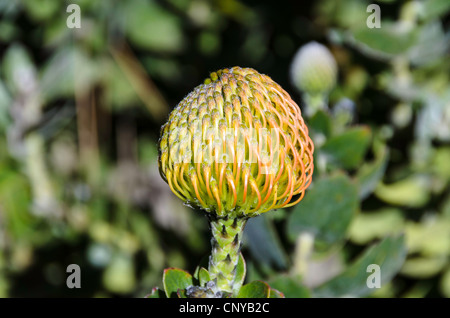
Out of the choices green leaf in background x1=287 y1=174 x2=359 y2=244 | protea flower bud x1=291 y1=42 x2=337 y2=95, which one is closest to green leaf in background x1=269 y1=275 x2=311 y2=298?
green leaf in background x1=287 y1=174 x2=359 y2=244

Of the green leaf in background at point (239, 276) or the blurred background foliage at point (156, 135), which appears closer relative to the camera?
the green leaf in background at point (239, 276)

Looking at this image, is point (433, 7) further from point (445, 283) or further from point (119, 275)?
point (119, 275)

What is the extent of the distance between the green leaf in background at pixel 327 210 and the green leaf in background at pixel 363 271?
4.4 inches

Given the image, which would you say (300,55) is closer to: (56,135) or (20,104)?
(20,104)

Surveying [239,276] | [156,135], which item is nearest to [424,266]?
[239,276]

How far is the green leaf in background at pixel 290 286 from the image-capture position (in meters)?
1.33

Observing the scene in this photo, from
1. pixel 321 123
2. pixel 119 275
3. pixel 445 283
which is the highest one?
pixel 321 123

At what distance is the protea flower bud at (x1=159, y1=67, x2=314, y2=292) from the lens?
1090 mm

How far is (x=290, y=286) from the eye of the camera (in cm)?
134

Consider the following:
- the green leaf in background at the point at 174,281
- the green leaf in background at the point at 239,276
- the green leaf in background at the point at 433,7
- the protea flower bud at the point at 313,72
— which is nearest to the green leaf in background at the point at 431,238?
the protea flower bud at the point at 313,72

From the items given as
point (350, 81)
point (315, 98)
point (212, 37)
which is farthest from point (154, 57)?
point (315, 98)

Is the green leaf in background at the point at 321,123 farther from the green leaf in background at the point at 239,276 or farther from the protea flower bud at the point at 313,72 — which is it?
the green leaf in background at the point at 239,276

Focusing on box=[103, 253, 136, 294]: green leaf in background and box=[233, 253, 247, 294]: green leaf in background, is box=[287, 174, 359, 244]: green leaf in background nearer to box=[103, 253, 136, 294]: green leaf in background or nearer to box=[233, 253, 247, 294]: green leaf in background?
box=[233, 253, 247, 294]: green leaf in background

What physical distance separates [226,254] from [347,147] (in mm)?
625
